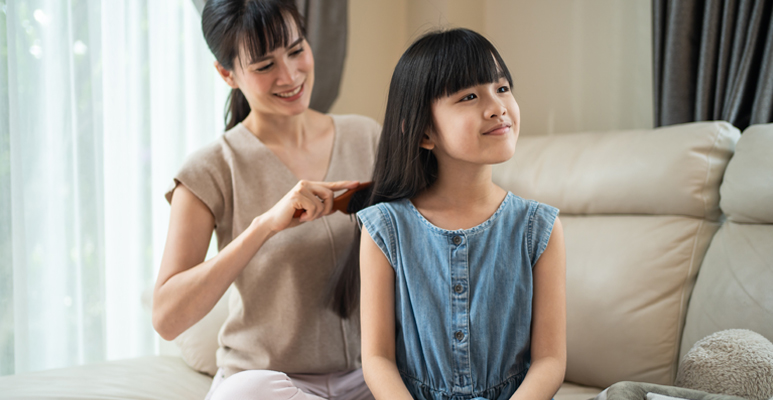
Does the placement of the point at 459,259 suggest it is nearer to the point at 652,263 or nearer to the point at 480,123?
the point at 480,123

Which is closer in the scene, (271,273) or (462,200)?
(462,200)

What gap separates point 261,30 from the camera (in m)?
1.11

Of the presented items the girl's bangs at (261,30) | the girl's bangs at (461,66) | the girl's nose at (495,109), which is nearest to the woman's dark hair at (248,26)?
the girl's bangs at (261,30)

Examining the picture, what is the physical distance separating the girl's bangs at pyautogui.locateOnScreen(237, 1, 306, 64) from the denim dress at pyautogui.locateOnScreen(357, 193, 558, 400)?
1.48ft

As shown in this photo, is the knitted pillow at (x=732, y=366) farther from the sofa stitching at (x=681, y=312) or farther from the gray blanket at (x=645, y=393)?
the sofa stitching at (x=681, y=312)

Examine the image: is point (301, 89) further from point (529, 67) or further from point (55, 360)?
point (55, 360)

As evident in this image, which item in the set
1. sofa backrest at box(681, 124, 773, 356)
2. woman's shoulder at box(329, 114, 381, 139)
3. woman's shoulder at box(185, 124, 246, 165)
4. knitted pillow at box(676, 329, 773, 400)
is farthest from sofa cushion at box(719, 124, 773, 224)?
woman's shoulder at box(185, 124, 246, 165)

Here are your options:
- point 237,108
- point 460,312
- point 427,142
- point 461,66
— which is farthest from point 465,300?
point 237,108

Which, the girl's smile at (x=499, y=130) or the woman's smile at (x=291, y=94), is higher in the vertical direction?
the woman's smile at (x=291, y=94)

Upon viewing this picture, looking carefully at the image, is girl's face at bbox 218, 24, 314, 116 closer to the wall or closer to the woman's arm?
the woman's arm

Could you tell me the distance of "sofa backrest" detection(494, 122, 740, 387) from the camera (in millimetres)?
1246

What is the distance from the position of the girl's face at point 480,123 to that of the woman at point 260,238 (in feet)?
0.91

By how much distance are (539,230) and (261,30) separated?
27.4 inches

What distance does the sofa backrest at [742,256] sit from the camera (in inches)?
43.3
